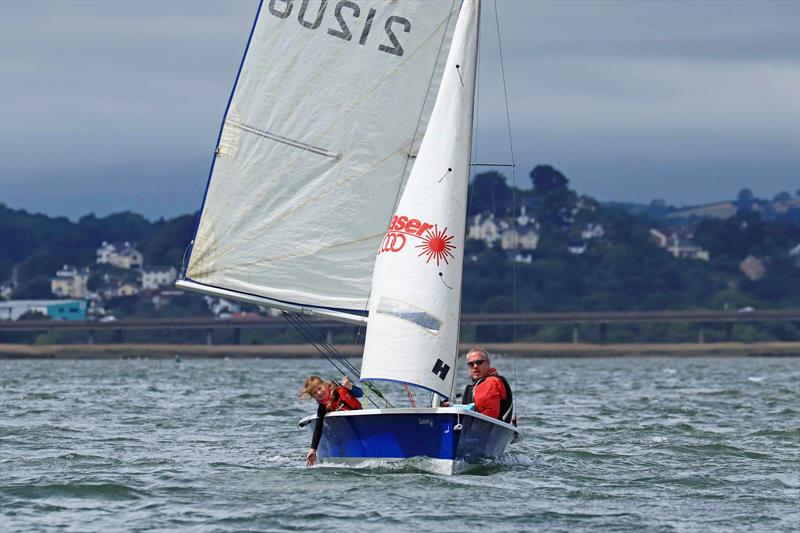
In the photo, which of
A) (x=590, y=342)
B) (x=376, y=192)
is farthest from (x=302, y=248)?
(x=590, y=342)

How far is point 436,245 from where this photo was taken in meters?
21.3

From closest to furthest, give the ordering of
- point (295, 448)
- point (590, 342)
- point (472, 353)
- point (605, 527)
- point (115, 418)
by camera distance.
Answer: point (605, 527) → point (472, 353) → point (295, 448) → point (115, 418) → point (590, 342)

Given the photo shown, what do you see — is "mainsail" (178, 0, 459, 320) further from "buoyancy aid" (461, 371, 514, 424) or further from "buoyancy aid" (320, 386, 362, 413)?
"buoyancy aid" (461, 371, 514, 424)

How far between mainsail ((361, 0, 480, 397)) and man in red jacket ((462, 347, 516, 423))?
0.65m

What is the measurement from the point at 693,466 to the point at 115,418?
626 inches

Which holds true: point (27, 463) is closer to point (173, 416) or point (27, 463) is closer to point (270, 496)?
point (270, 496)

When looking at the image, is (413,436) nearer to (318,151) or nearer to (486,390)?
(486,390)

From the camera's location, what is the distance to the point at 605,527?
17797 mm

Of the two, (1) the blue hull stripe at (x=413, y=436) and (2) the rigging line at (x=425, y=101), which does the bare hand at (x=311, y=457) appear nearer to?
(1) the blue hull stripe at (x=413, y=436)

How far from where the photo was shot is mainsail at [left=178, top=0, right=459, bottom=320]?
24.2 m

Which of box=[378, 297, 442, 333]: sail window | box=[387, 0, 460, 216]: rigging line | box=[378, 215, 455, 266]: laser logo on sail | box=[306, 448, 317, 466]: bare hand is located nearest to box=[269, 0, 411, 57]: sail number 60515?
box=[387, 0, 460, 216]: rigging line

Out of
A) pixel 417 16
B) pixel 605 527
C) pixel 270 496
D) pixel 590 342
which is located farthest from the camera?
pixel 590 342

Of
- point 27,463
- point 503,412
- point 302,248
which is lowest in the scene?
point 27,463

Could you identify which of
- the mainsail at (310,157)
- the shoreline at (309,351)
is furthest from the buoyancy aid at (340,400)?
the shoreline at (309,351)
